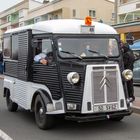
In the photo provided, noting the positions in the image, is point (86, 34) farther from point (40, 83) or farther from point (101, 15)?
point (101, 15)

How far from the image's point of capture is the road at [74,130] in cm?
870

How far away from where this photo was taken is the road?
8703 mm

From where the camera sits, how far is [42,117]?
9.39 metres

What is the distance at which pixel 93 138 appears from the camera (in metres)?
8.54

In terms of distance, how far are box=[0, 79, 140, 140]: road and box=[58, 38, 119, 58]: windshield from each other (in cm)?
153

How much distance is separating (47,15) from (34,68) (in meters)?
61.4

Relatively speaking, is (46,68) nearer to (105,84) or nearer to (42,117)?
(42,117)

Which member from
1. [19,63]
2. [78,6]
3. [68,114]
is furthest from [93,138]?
[78,6]

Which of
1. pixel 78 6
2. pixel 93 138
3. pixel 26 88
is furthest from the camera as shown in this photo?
pixel 78 6

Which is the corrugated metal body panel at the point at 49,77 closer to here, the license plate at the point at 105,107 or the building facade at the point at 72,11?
the license plate at the point at 105,107

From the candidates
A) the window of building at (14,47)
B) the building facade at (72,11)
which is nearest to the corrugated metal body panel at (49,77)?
the window of building at (14,47)

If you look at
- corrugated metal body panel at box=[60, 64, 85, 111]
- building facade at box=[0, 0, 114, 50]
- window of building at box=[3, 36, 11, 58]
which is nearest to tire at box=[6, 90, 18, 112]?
window of building at box=[3, 36, 11, 58]

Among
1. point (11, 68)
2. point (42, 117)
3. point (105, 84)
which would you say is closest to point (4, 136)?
point (42, 117)

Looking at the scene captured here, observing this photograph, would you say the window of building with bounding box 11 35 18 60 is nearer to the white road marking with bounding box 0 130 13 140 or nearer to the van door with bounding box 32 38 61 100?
the van door with bounding box 32 38 61 100
